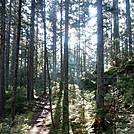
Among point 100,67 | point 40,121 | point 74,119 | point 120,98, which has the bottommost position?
point 40,121

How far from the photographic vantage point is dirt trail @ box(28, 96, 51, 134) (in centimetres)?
1145

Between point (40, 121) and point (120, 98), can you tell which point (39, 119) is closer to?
point (40, 121)

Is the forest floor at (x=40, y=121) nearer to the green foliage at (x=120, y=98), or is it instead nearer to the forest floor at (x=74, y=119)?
the forest floor at (x=74, y=119)

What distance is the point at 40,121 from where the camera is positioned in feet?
43.9

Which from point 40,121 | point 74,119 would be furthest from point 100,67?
point 40,121

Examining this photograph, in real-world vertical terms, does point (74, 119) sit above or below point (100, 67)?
below

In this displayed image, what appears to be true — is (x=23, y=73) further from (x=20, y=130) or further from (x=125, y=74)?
(x=20, y=130)

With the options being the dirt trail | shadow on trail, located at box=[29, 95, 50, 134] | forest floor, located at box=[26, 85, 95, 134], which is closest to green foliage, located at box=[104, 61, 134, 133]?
forest floor, located at box=[26, 85, 95, 134]

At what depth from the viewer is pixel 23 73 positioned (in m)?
39.4

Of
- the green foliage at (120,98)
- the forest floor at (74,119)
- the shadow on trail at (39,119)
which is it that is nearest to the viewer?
the green foliage at (120,98)

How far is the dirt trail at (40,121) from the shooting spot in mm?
11445

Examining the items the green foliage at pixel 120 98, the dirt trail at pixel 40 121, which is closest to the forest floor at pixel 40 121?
the dirt trail at pixel 40 121

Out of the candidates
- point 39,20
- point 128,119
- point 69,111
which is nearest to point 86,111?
point 128,119

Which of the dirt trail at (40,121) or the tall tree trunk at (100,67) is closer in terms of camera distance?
the tall tree trunk at (100,67)
